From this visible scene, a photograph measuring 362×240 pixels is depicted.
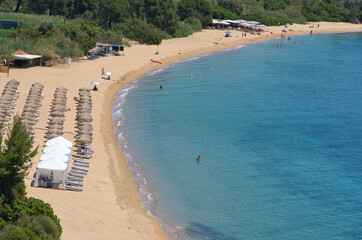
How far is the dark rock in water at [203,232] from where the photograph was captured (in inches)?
970

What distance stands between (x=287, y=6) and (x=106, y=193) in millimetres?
126040

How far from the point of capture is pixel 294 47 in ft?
321

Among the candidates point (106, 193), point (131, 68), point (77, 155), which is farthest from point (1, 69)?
point (106, 193)

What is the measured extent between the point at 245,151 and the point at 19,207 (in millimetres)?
20052

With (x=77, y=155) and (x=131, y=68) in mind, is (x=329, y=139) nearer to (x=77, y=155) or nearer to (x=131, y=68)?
(x=77, y=155)

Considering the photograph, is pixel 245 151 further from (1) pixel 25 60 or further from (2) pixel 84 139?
(1) pixel 25 60

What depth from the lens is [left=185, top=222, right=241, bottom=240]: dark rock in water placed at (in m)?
24.6

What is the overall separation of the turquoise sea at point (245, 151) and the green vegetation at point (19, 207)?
6888 millimetres

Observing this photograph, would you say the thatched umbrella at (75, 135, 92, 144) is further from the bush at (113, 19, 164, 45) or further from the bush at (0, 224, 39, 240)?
the bush at (113, 19, 164, 45)

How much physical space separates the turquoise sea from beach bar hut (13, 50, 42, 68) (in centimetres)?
1181

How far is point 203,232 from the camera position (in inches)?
987

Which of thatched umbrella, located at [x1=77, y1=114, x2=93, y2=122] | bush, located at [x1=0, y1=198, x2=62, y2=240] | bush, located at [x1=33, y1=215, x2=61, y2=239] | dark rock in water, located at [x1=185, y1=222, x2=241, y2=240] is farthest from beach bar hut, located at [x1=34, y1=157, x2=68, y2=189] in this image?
thatched umbrella, located at [x1=77, y1=114, x2=93, y2=122]

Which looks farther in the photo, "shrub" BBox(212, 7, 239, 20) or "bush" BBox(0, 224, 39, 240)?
"shrub" BBox(212, 7, 239, 20)

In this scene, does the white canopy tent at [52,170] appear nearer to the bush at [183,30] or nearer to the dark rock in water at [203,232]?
the dark rock in water at [203,232]
